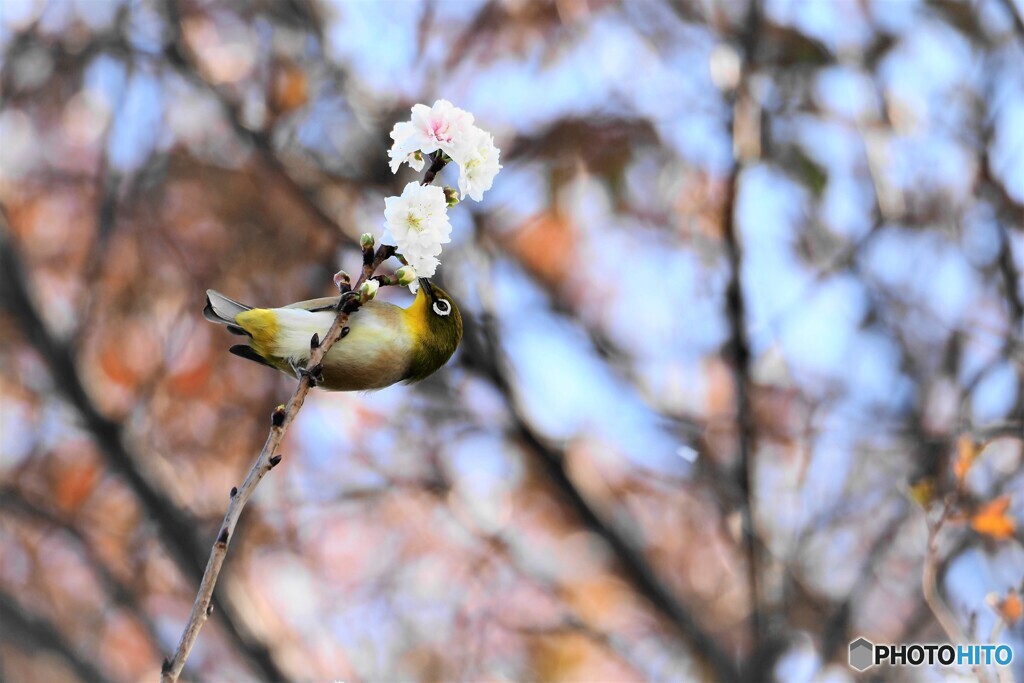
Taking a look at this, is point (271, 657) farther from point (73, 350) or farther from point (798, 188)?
point (798, 188)

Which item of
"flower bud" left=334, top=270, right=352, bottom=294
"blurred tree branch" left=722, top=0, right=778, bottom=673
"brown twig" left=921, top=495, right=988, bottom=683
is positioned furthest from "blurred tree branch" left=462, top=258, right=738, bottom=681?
"flower bud" left=334, top=270, right=352, bottom=294

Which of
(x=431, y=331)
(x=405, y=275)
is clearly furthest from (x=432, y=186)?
(x=431, y=331)

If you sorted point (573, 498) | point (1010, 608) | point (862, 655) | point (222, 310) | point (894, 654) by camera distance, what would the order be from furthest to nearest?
point (573, 498)
point (862, 655)
point (894, 654)
point (1010, 608)
point (222, 310)

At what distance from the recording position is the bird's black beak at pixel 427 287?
2080mm

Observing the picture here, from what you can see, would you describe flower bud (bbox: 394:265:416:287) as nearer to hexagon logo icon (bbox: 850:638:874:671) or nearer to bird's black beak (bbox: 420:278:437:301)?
bird's black beak (bbox: 420:278:437:301)

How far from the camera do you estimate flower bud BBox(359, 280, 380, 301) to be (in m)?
1.44

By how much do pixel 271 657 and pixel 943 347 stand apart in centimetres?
553

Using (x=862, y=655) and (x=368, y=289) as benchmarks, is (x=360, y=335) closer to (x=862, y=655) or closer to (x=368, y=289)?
(x=368, y=289)

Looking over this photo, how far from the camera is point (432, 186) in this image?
1.55m

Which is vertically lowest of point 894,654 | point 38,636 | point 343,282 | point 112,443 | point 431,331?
point 343,282

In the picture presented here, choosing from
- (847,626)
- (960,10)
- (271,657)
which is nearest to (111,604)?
(271,657)

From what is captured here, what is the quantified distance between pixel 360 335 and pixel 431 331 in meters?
0.22

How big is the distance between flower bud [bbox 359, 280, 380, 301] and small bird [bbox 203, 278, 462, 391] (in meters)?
0.60

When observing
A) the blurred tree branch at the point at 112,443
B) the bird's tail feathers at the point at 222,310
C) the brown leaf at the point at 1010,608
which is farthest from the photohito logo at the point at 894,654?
the blurred tree branch at the point at 112,443
